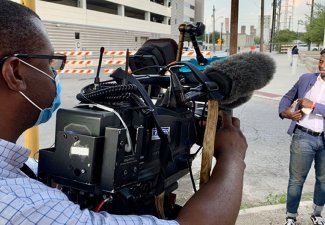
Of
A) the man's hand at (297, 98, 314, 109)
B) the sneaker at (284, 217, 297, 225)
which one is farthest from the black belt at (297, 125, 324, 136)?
the sneaker at (284, 217, 297, 225)

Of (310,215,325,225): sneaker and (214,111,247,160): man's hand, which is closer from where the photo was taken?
(214,111,247,160): man's hand

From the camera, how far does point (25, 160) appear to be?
40.6 inches

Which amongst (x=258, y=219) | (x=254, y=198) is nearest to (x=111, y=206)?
(x=258, y=219)

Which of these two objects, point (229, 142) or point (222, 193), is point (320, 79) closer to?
point (229, 142)

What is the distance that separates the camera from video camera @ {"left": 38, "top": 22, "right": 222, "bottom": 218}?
3.40ft

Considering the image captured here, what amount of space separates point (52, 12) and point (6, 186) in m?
30.8

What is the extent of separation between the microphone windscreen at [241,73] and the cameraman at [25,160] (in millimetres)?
345

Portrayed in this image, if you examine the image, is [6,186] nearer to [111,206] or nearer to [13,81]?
[13,81]

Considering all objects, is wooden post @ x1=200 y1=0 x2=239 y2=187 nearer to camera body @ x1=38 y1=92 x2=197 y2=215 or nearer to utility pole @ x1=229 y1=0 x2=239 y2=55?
camera body @ x1=38 y1=92 x2=197 y2=215

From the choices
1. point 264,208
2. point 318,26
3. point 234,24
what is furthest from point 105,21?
point 264,208

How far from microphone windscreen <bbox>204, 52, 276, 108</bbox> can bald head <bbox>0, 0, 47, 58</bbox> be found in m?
0.63

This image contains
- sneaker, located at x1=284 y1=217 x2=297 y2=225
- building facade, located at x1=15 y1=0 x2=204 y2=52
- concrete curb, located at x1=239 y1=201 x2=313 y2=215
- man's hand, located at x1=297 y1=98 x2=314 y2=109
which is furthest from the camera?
building facade, located at x1=15 y1=0 x2=204 y2=52

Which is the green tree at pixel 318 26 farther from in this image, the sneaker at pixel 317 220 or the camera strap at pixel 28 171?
the camera strap at pixel 28 171

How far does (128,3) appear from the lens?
137 feet
